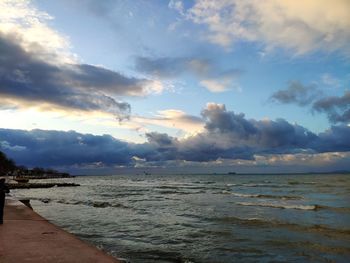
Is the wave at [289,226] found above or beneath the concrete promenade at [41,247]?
beneath

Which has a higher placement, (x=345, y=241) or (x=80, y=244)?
(x=80, y=244)

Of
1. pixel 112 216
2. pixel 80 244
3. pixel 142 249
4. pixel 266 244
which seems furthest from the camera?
pixel 112 216

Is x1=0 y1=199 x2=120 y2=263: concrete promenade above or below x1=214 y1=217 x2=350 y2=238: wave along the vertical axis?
above

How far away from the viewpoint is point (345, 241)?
15578 mm

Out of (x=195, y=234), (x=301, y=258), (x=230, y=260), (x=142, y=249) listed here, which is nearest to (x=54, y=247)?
(x=142, y=249)

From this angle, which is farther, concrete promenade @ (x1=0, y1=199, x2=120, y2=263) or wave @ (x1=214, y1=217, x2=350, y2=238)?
wave @ (x1=214, y1=217, x2=350, y2=238)

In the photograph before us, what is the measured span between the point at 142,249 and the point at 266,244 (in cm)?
505

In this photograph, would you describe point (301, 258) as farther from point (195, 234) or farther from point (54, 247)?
point (54, 247)

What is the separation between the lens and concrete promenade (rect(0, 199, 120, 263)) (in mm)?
7664

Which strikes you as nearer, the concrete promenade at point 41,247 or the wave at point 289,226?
the concrete promenade at point 41,247

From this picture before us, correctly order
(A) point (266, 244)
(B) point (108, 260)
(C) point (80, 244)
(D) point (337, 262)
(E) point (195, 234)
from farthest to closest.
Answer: (E) point (195, 234) < (A) point (266, 244) < (D) point (337, 262) < (C) point (80, 244) < (B) point (108, 260)

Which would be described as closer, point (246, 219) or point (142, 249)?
point (142, 249)

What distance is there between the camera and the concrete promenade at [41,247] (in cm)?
766

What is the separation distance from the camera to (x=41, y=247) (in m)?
8.81
